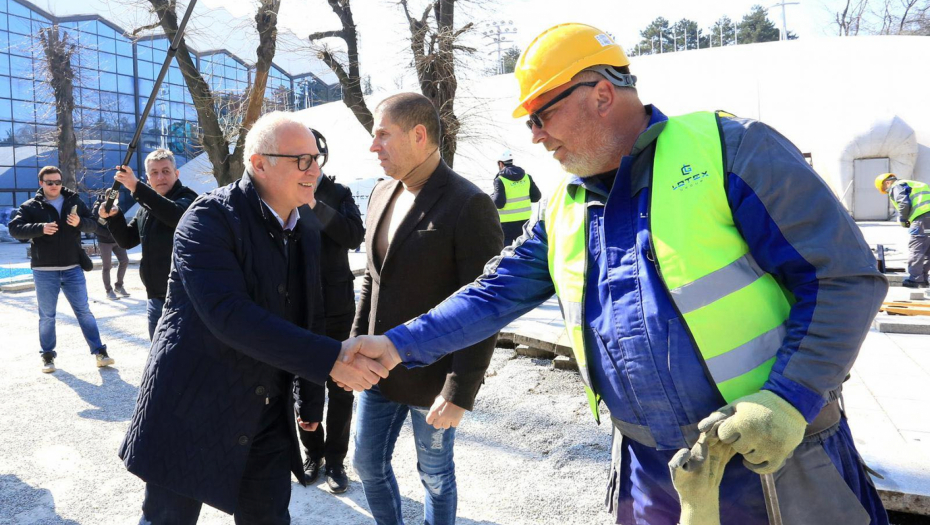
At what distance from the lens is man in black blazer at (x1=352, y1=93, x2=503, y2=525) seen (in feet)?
8.72

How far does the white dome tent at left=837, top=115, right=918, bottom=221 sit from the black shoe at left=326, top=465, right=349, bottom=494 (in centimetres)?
2507

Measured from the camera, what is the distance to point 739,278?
1.51 metres

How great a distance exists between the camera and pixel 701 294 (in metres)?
1.50

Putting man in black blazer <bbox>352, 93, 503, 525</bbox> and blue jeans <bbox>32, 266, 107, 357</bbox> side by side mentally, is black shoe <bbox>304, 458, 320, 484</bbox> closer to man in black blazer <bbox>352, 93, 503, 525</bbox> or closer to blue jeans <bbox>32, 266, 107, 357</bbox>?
man in black blazer <bbox>352, 93, 503, 525</bbox>

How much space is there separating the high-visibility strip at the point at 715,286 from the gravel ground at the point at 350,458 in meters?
2.21

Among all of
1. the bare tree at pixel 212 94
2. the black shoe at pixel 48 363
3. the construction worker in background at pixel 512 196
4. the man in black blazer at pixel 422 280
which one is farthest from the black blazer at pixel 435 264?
the bare tree at pixel 212 94

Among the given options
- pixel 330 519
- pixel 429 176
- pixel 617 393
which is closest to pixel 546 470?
pixel 330 519

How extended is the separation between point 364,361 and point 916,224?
1111 centimetres

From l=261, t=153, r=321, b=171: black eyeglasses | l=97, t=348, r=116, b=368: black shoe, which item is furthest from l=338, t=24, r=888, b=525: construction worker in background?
l=97, t=348, r=116, b=368: black shoe

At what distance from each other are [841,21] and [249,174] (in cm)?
4946

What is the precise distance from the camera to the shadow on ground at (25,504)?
350cm

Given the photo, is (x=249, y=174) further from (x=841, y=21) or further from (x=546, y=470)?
(x=841, y=21)

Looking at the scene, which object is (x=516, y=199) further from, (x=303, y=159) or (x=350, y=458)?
(x=303, y=159)

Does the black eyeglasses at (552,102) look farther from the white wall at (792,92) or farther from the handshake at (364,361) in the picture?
the white wall at (792,92)
